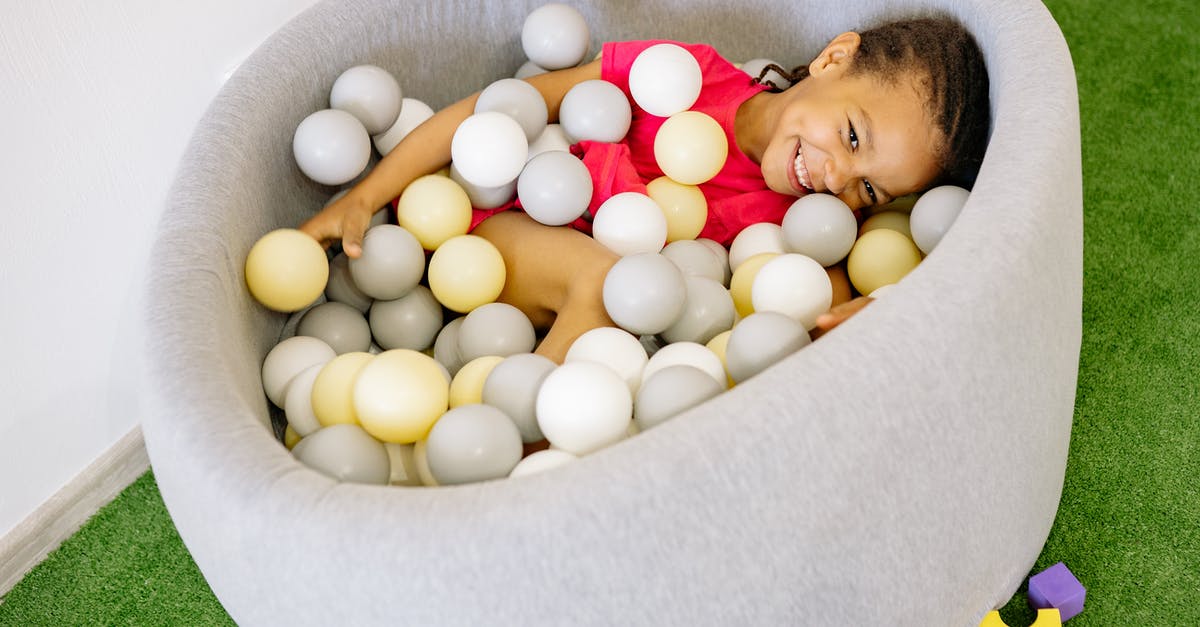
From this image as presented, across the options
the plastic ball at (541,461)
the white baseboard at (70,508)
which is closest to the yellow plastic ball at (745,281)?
the plastic ball at (541,461)

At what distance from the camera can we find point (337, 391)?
119 cm

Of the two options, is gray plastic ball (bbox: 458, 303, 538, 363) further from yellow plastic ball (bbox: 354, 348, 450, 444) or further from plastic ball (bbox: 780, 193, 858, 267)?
plastic ball (bbox: 780, 193, 858, 267)

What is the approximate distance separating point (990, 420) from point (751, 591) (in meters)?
0.30

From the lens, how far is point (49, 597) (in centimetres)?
135

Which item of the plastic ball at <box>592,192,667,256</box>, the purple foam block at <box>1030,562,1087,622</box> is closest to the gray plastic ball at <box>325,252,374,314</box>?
the plastic ball at <box>592,192,667,256</box>

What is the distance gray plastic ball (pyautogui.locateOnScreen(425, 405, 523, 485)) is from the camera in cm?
104

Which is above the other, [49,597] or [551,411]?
[551,411]

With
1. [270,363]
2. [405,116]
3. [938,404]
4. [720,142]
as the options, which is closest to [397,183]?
[405,116]

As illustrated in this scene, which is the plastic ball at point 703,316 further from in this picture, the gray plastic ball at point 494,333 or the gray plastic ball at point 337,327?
the gray plastic ball at point 337,327

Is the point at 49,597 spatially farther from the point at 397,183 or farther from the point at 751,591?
the point at 751,591

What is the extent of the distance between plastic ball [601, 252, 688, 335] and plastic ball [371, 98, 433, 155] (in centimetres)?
46

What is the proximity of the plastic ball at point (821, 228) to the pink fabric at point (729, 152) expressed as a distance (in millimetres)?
164

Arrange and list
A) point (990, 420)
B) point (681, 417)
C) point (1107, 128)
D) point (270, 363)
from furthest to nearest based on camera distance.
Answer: point (1107, 128)
point (270, 363)
point (990, 420)
point (681, 417)

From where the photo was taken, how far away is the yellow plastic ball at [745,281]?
141cm
